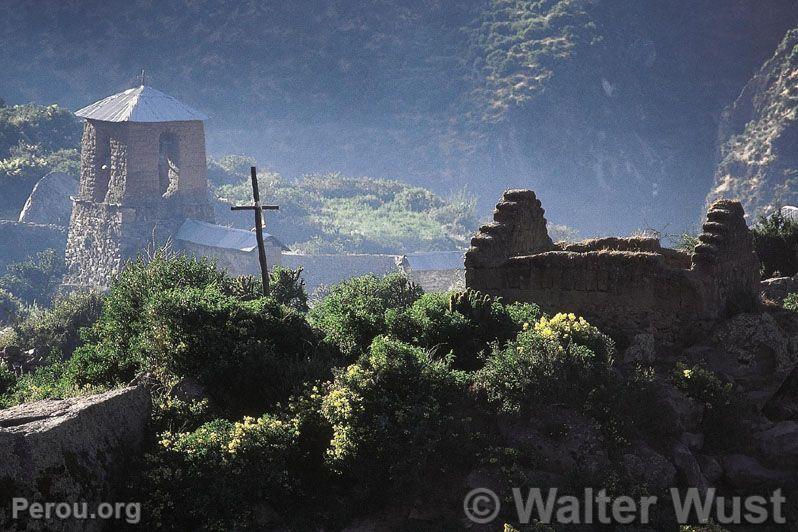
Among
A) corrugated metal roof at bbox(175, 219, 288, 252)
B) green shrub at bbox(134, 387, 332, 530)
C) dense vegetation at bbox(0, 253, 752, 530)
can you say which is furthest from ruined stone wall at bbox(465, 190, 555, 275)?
corrugated metal roof at bbox(175, 219, 288, 252)

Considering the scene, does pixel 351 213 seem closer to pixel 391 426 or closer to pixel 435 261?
pixel 435 261

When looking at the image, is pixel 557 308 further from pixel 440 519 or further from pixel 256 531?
pixel 256 531

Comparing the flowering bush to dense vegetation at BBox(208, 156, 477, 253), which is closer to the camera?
the flowering bush

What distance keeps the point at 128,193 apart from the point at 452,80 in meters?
64.9

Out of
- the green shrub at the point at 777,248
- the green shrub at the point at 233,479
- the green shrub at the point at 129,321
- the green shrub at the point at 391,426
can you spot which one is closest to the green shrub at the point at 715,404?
the green shrub at the point at 391,426

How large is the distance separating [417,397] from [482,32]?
114m

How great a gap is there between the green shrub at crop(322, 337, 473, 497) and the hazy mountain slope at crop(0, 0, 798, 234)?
95.4 meters

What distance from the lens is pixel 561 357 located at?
16562mm

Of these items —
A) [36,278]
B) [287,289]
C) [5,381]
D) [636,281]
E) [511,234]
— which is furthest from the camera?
[36,278]

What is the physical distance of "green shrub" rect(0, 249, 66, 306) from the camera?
67312 mm

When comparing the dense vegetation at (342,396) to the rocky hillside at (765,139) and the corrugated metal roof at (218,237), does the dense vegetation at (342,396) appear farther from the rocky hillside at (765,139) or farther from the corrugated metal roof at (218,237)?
the rocky hillside at (765,139)

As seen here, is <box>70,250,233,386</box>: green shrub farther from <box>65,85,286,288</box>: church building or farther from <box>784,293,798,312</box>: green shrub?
<box>65,85,286,288</box>: church building

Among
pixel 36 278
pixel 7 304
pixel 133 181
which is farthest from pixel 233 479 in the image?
pixel 36 278

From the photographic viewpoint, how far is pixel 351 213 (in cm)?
9619
